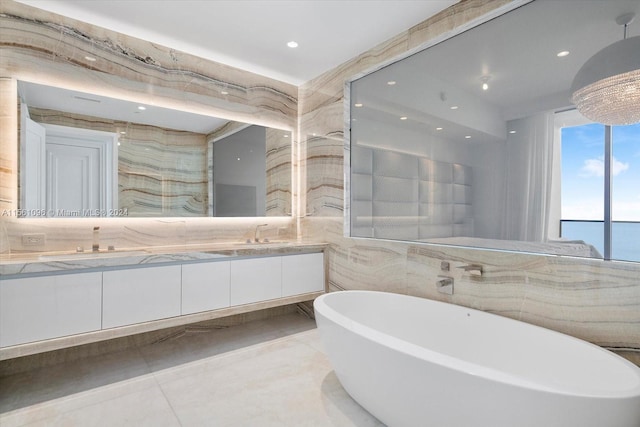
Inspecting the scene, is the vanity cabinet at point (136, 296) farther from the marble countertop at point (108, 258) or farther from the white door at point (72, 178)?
the white door at point (72, 178)

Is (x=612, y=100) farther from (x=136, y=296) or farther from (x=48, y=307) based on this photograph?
(x=48, y=307)

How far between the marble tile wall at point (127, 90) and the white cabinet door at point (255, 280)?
0.63 m

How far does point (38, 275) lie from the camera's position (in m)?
2.07

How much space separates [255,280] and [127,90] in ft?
6.53

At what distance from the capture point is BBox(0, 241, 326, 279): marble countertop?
80.0 inches

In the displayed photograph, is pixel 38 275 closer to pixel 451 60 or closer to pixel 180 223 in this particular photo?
pixel 180 223

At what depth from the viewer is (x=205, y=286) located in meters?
2.73

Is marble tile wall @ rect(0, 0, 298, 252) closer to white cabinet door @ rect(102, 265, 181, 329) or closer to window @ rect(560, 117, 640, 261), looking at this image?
white cabinet door @ rect(102, 265, 181, 329)

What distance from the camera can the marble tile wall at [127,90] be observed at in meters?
2.40

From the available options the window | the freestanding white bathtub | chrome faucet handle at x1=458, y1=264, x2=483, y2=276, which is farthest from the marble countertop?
the window

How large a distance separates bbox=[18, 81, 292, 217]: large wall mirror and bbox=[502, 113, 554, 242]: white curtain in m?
2.37

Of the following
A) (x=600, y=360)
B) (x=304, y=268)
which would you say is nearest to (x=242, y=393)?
(x=304, y=268)

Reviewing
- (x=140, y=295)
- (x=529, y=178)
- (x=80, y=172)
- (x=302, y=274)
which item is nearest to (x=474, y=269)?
(x=529, y=178)

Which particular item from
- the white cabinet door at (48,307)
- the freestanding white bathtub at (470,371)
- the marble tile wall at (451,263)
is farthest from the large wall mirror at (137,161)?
the freestanding white bathtub at (470,371)
